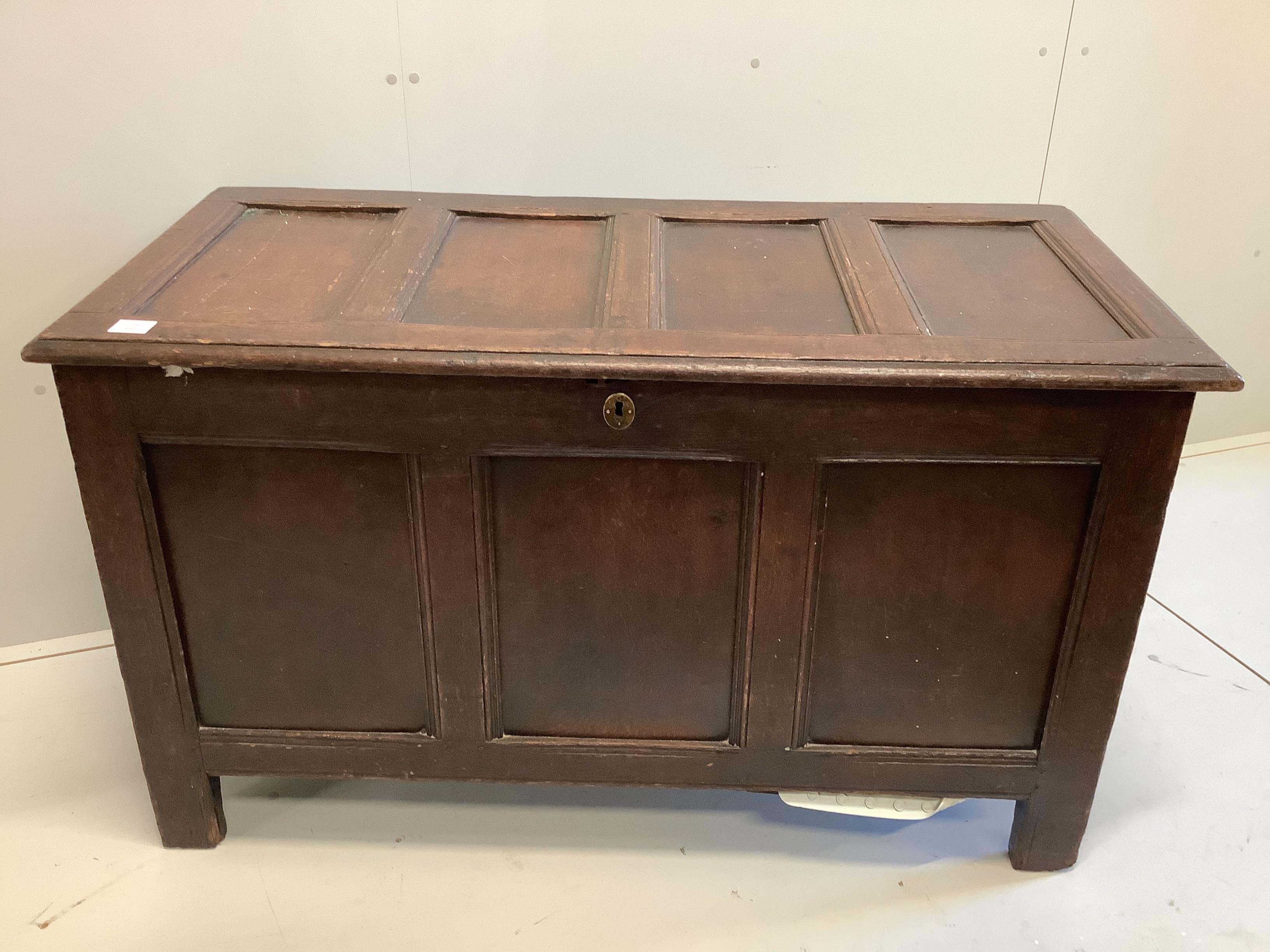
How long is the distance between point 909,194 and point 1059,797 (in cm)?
119

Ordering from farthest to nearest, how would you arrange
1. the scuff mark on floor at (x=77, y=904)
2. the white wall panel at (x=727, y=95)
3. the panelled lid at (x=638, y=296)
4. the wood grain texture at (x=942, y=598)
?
the white wall panel at (x=727, y=95)
the scuff mark on floor at (x=77, y=904)
the wood grain texture at (x=942, y=598)
the panelled lid at (x=638, y=296)

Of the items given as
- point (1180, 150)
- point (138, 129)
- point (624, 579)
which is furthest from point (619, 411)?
point (1180, 150)

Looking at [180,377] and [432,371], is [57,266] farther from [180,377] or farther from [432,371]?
[432,371]

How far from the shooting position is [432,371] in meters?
1.37

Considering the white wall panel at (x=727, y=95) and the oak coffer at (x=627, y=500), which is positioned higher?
the white wall panel at (x=727, y=95)

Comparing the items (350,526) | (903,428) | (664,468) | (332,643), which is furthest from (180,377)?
(903,428)

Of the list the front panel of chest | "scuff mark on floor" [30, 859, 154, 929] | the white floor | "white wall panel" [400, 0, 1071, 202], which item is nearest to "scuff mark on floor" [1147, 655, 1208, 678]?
the white floor

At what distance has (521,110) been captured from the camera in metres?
2.01

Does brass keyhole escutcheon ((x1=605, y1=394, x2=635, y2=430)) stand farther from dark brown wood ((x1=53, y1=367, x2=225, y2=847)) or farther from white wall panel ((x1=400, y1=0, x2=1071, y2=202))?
white wall panel ((x1=400, y1=0, x2=1071, y2=202))

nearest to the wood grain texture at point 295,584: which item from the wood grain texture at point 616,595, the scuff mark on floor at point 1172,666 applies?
the wood grain texture at point 616,595

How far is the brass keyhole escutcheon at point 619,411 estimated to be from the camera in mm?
1400

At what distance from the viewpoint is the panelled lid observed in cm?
136

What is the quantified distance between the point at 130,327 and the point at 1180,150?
2148 millimetres

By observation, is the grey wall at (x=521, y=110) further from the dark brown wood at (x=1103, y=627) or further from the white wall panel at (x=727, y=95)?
the dark brown wood at (x=1103, y=627)
